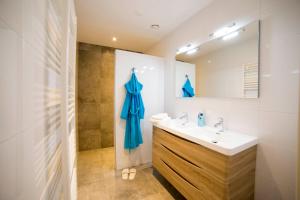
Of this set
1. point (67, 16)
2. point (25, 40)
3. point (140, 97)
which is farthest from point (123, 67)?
point (25, 40)

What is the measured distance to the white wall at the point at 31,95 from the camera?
307 millimetres

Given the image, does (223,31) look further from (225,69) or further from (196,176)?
(196,176)

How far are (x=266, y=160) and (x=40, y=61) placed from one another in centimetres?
170

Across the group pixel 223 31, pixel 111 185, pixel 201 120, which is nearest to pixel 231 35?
pixel 223 31

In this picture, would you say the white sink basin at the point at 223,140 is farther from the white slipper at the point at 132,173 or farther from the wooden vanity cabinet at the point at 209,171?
the white slipper at the point at 132,173

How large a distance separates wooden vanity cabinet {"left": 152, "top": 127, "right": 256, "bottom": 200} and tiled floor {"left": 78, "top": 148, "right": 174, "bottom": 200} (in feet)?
1.26

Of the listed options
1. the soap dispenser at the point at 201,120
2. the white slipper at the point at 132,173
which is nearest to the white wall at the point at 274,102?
the soap dispenser at the point at 201,120

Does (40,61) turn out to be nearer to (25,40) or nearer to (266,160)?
(25,40)

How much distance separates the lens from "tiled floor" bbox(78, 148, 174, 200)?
1.53 meters

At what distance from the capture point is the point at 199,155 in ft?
3.68

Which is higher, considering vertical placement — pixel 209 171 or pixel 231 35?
pixel 231 35

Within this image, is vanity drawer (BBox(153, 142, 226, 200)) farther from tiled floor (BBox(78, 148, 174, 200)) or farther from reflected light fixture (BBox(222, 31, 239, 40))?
reflected light fixture (BBox(222, 31, 239, 40))

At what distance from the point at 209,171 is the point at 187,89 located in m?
1.19

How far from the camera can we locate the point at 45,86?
555mm
